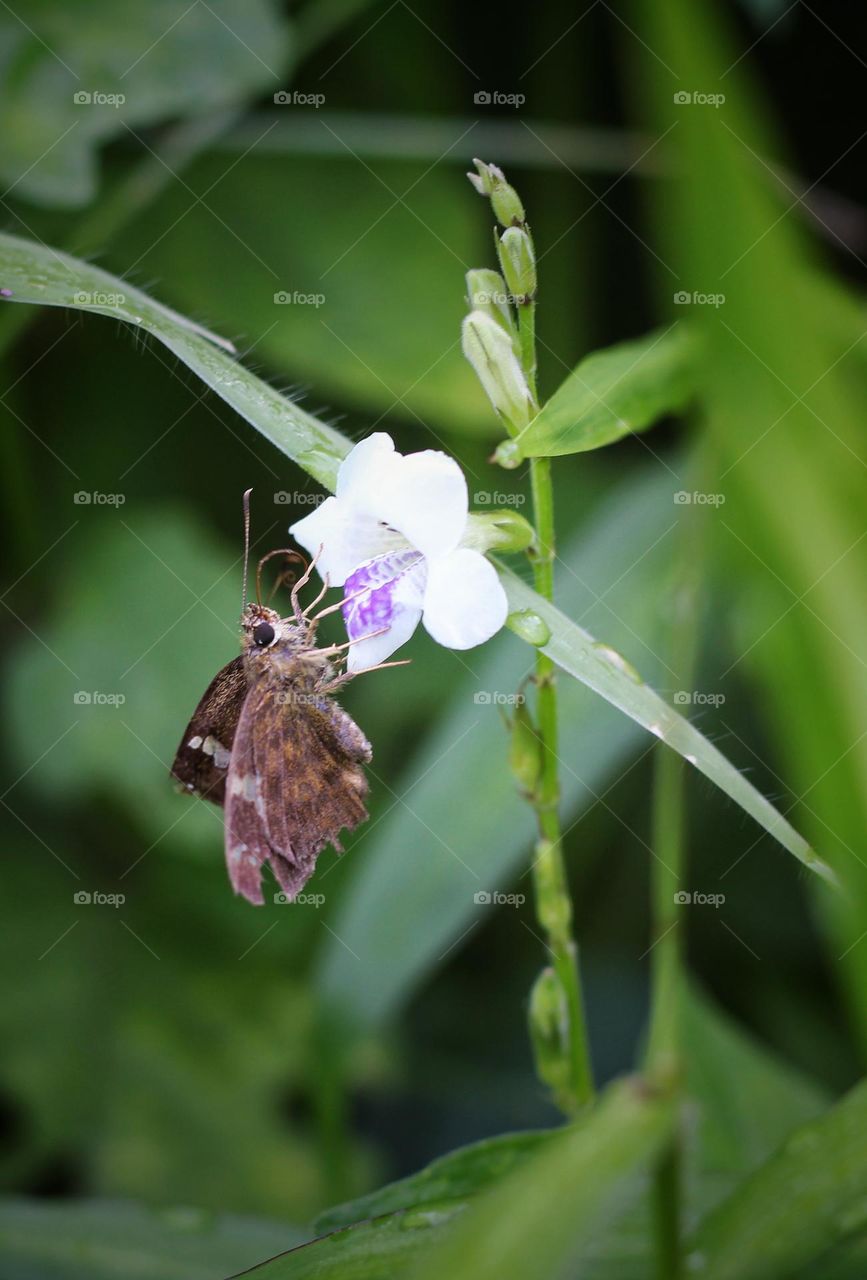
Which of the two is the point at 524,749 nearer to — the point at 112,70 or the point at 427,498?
Answer: the point at 427,498

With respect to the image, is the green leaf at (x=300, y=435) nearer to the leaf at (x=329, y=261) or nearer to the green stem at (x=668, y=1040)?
the green stem at (x=668, y=1040)

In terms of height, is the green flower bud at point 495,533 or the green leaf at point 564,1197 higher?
the green flower bud at point 495,533

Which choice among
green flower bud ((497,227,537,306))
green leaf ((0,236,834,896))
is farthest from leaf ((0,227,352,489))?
green flower bud ((497,227,537,306))

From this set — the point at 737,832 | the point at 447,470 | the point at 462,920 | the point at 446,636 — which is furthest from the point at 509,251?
the point at 737,832

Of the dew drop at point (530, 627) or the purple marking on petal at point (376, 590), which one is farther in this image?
the purple marking on petal at point (376, 590)

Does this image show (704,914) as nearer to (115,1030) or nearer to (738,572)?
(738,572)

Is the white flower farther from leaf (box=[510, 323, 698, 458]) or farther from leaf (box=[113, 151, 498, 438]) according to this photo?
leaf (box=[113, 151, 498, 438])

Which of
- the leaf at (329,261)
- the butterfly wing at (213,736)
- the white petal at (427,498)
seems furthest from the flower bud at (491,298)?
the leaf at (329,261)
